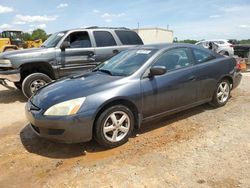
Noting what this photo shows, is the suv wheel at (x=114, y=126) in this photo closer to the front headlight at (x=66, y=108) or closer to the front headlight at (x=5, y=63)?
the front headlight at (x=66, y=108)

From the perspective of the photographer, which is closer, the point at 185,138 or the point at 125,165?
the point at 125,165

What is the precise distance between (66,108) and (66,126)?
0.25m

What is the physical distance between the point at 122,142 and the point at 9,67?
14.7 feet

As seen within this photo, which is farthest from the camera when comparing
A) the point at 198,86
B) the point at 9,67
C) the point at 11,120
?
the point at 9,67

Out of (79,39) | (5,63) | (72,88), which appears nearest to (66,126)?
(72,88)

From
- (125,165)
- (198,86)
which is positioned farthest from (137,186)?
(198,86)

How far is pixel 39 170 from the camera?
3.80 meters

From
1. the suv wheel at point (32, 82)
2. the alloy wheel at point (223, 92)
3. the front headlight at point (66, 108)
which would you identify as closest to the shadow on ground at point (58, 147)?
the front headlight at point (66, 108)

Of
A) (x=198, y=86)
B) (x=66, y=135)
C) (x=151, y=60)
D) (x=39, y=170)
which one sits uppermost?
(x=151, y=60)

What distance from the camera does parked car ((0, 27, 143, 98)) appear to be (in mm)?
7480

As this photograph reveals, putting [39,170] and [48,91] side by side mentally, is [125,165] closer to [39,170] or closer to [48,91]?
[39,170]

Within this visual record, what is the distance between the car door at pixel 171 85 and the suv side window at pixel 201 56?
0.18 m

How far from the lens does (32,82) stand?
24.9 feet

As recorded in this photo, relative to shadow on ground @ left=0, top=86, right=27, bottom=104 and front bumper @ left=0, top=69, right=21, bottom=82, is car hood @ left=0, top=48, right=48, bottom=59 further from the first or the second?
shadow on ground @ left=0, top=86, right=27, bottom=104
